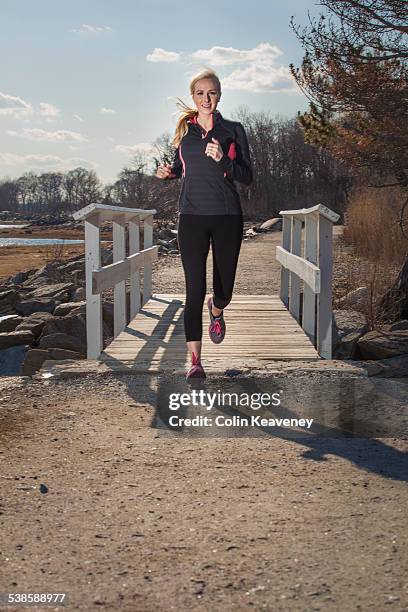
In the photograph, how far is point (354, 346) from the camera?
8492mm

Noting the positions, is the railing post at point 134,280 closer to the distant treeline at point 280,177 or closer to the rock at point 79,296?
the rock at point 79,296

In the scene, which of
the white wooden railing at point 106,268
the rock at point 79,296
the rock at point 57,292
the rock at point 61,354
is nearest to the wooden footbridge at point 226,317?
the white wooden railing at point 106,268

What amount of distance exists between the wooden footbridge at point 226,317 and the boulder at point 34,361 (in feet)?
2.43

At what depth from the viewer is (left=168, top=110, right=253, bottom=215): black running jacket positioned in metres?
5.51

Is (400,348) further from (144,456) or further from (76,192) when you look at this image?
(76,192)

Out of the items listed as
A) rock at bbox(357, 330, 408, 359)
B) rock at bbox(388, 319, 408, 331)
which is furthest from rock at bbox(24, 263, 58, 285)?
rock at bbox(357, 330, 408, 359)

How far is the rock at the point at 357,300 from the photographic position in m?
9.90

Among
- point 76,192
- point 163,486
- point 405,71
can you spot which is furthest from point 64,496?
point 76,192

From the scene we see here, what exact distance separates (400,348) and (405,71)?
5.29 metres

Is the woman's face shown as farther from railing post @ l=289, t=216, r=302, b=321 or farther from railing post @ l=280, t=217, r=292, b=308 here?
railing post @ l=280, t=217, r=292, b=308

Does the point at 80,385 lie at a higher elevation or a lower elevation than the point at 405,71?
lower

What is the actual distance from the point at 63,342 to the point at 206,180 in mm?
3989

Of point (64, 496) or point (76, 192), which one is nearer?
point (64, 496)

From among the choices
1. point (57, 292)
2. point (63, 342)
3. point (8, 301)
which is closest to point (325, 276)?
point (63, 342)
